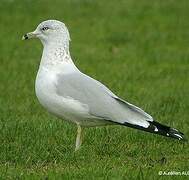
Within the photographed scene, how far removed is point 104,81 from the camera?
1163 cm

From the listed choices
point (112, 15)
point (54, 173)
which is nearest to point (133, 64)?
point (112, 15)

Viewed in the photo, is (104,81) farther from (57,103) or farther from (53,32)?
(57,103)

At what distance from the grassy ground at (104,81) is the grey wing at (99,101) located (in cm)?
43

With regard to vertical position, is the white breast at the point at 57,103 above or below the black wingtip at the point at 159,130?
above

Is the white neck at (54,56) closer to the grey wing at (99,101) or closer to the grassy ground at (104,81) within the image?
the grey wing at (99,101)

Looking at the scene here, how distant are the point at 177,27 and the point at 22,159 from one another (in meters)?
9.11

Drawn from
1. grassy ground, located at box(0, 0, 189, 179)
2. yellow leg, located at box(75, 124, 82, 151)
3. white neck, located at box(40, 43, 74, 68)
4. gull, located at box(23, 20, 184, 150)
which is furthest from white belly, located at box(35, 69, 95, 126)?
grassy ground, located at box(0, 0, 189, 179)

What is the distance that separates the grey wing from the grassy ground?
0.43 m

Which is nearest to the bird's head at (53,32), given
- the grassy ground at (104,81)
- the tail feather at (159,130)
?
the grassy ground at (104,81)

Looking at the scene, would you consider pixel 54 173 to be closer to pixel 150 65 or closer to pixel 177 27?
pixel 150 65

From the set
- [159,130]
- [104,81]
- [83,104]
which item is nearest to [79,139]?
[83,104]

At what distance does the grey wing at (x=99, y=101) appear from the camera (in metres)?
7.05

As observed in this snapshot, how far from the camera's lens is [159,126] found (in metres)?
6.99

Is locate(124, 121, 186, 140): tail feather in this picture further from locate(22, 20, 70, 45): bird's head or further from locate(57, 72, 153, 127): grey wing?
locate(22, 20, 70, 45): bird's head
